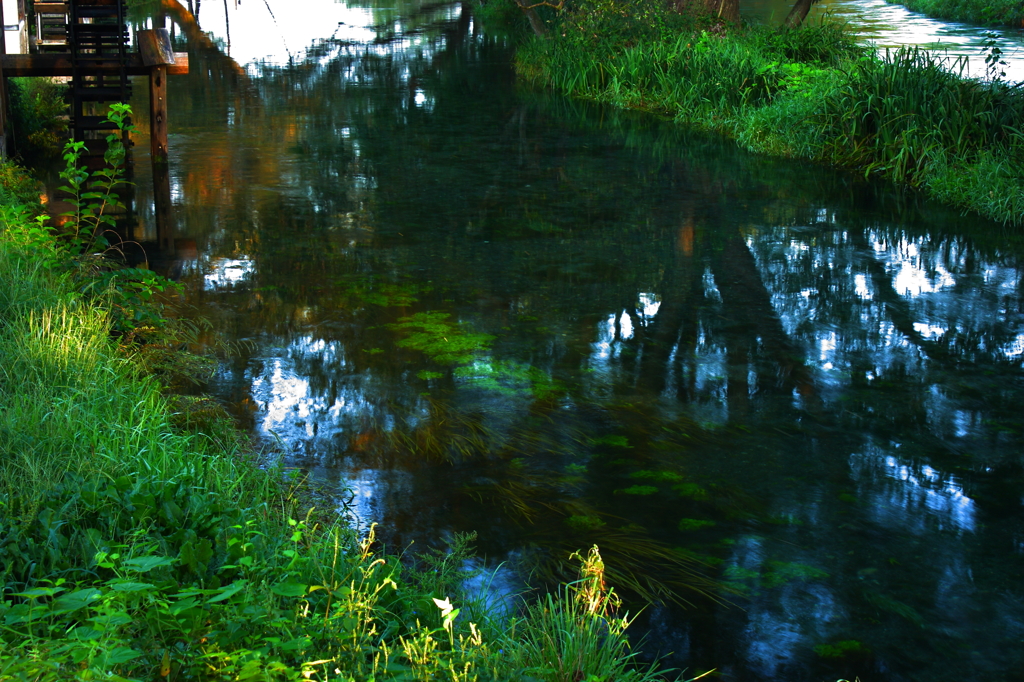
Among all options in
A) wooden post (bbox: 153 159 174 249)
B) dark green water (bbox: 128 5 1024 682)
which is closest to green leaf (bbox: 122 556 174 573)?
dark green water (bbox: 128 5 1024 682)

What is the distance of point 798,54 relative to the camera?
17.6 meters

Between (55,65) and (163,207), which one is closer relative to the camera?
(163,207)

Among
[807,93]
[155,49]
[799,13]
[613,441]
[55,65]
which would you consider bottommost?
[613,441]

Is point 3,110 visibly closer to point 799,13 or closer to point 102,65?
point 102,65

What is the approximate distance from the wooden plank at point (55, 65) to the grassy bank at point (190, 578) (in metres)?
8.42

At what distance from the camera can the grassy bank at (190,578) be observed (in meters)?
2.93

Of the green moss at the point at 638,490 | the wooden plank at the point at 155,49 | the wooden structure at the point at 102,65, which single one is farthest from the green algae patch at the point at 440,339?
the wooden plank at the point at 155,49

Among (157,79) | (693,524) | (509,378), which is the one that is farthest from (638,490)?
(157,79)

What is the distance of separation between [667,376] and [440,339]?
1765 millimetres

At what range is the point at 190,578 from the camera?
343 centimetres

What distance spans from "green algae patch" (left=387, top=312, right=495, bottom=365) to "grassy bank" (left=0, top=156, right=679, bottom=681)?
1.95 meters

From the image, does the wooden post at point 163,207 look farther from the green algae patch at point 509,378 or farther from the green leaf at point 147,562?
the green leaf at point 147,562

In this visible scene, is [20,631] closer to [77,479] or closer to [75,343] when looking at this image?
[77,479]

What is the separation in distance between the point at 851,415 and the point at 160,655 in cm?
460
